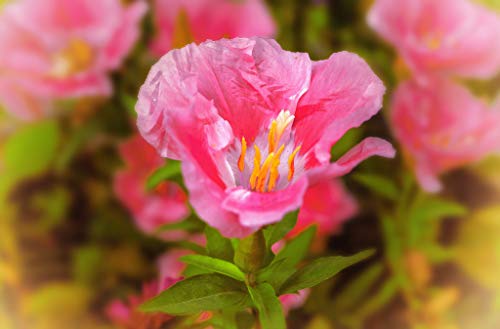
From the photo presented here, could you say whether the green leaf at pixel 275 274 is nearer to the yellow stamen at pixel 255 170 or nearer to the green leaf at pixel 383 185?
the yellow stamen at pixel 255 170

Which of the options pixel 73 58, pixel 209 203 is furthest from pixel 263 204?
pixel 73 58

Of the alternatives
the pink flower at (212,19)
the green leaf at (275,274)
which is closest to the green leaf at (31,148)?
the pink flower at (212,19)

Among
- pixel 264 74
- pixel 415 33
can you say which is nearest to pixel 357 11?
pixel 415 33

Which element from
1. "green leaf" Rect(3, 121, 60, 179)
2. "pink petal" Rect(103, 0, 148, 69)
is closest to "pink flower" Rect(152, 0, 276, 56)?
"pink petal" Rect(103, 0, 148, 69)

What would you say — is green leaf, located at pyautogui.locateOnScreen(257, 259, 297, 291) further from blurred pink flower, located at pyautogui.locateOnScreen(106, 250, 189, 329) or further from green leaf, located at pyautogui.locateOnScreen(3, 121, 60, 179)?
green leaf, located at pyautogui.locateOnScreen(3, 121, 60, 179)

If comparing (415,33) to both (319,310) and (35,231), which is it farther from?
(35,231)
